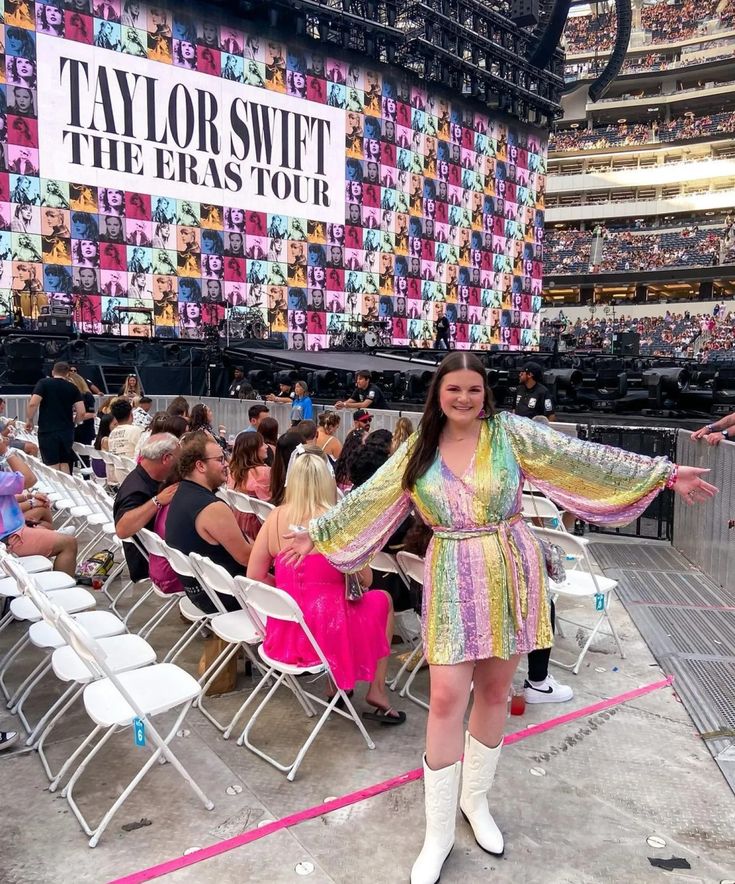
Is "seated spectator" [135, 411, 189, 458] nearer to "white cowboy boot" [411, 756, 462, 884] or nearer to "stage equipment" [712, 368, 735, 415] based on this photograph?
"white cowboy boot" [411, 756, 462, 884]

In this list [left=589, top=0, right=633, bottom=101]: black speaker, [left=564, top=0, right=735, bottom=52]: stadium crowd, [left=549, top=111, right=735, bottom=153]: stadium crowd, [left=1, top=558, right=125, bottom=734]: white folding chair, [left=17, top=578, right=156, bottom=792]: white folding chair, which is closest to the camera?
[left=17, top=578, right=156, bottom=792]: white folding chair

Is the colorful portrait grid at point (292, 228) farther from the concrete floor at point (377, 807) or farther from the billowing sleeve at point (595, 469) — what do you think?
the billowing sleeve at point (595, 469)

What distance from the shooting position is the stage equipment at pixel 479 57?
74.9 ft

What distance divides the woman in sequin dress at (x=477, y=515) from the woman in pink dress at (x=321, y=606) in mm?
767

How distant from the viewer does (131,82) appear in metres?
17.5

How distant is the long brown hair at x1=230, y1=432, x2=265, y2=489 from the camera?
15.8ft

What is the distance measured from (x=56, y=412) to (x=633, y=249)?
42.7 m

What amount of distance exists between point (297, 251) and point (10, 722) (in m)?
19.5

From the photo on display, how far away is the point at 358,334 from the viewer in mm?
20625

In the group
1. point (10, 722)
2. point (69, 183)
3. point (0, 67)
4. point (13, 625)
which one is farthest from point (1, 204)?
point (10, 722)

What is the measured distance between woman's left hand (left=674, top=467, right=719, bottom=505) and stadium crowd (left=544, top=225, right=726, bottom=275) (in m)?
42.5

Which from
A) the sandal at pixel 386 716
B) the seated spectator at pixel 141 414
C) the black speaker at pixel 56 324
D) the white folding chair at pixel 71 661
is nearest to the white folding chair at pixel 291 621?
the sandal at pixel 386 716

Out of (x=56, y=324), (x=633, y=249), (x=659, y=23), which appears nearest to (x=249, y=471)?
(x=56, y=324)

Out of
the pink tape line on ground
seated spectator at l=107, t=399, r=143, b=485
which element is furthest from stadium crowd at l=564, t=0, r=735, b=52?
the pink tape line on ground
